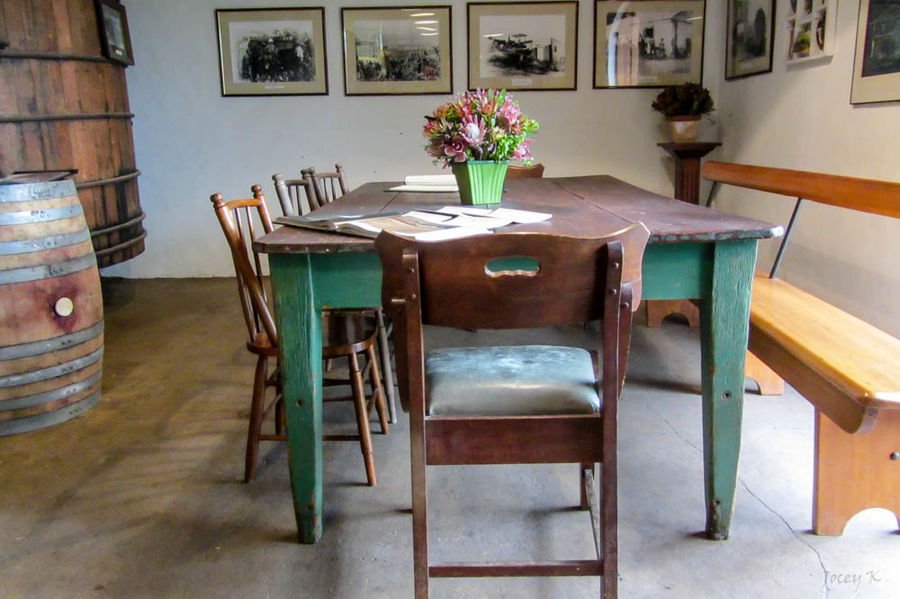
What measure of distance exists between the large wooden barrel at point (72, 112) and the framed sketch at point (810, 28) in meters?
3.44

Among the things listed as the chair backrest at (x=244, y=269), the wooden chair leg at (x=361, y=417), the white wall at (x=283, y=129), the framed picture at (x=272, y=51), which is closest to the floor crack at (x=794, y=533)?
the wooden chair leg at (x=361, y=417)

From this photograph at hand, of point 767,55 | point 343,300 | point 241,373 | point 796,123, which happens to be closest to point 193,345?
point 241,373

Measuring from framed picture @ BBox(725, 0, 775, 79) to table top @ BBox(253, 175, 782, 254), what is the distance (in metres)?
1.45

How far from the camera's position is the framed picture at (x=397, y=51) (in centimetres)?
455

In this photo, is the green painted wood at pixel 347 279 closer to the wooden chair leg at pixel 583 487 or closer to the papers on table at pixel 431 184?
the wooden chair leg at pixel 583 487

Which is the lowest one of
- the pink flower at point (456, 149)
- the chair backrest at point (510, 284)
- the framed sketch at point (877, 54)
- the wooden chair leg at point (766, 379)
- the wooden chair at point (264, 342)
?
the wooden chair leg at point (766, 379)

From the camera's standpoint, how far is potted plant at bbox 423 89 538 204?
198 cm

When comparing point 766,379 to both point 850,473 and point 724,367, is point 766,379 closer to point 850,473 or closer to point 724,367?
point 850,473

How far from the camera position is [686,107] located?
438 cm

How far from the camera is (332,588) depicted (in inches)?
61.4

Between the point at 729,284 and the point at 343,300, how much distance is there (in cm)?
86

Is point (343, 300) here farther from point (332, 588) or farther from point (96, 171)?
point (96, 171)

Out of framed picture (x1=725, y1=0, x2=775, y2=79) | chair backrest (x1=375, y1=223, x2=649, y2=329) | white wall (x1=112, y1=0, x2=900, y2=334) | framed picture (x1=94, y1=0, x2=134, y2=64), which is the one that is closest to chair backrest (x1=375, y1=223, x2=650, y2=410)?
chair backrest (x1=375, y1=223, x2=649, y2=329)

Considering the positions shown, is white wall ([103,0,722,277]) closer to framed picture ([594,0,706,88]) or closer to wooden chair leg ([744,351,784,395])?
framed picture ([594,0,706,88])
